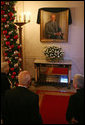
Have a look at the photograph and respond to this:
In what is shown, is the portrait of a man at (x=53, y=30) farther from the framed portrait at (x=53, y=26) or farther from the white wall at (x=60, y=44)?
the white wall at (x=60, y=44)

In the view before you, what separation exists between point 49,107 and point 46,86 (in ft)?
5.77

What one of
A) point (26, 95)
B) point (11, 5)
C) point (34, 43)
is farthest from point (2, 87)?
point (34, 43)

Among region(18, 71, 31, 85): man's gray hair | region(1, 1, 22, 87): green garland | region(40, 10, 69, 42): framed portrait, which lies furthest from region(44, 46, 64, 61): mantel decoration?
region(18, 71, 31, 85): man's gray hair

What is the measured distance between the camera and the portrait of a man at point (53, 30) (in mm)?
6660

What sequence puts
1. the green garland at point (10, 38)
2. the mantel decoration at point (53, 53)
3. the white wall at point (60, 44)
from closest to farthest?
1. the green garland at point (10, 38)
2. the mantel decoration at point (53, 53)
3. the white wall at point (60, 44)

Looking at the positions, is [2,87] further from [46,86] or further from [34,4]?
[34,4]

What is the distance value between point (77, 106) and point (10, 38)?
3823 millimetres

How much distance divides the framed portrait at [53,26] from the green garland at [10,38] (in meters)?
1.32

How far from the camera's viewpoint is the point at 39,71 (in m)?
6.72

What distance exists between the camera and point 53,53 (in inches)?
248

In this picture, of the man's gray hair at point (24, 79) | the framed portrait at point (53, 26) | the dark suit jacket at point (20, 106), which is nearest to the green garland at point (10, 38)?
the framed portrait at point (53, 26)

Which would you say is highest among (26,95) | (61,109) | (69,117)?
(26,95)

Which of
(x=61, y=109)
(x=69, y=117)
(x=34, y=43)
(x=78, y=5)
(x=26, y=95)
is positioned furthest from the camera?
(x=34, y=43)

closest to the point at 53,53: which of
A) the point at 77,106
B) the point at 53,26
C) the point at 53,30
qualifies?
the point at 53,30
